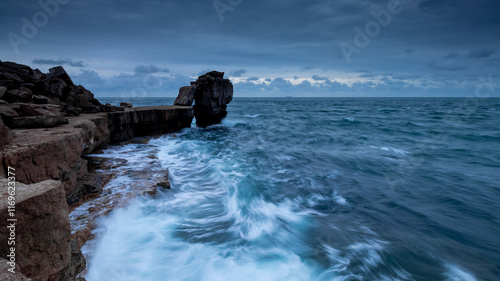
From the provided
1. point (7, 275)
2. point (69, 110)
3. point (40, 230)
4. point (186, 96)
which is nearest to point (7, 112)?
point (69, 110)

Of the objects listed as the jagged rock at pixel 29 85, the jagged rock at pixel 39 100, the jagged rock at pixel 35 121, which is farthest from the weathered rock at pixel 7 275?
the jagged rock at pixel 29 85

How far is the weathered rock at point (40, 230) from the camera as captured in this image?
83.6 inches

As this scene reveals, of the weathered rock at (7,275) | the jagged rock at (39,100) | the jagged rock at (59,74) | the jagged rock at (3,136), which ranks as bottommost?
the weathered rock at (7,275)

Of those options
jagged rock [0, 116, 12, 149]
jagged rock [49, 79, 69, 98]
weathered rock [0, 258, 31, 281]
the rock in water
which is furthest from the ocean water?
the rock in water

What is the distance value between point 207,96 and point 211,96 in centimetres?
40

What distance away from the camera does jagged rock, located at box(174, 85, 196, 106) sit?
72.2 ft

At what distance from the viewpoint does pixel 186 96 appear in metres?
22.1

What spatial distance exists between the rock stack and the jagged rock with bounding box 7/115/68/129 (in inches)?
611

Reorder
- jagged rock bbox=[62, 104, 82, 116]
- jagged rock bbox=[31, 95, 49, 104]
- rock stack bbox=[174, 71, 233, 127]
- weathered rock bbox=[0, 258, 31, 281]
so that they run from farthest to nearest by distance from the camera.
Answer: rock stack bbox=[174, 71, 233, 127] < jagged rock bbox=[62, 104, 82, 116] < jagged rock bbox=[31, 95, 49, 104] < weathered rock bbox=[0, 258, 31, 281]

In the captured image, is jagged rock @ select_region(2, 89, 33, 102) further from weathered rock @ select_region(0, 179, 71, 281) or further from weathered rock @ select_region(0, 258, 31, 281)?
weathered rock @ select_region(0, 258, 31, 281)

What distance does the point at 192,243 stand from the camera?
5203 millimetres

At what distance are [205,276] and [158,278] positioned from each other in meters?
0.82

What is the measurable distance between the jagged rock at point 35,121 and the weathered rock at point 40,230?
4.51 m

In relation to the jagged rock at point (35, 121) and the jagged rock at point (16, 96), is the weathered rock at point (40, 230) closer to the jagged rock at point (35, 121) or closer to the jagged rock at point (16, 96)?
the jagged rock at point (35, 121)
